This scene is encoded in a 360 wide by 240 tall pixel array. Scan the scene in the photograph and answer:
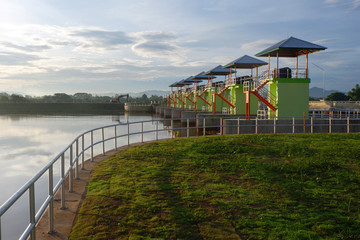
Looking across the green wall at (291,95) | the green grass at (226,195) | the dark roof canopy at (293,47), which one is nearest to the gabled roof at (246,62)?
the dark roof canopy at (293,47)

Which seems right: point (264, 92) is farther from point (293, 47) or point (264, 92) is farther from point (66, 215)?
point (66, 215)

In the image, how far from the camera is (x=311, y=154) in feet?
36.9

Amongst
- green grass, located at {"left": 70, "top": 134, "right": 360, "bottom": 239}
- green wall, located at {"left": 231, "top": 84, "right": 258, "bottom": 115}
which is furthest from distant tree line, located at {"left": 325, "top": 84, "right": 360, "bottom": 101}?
green grass, located at {"left": 70, "top": 134, "right": 360, "bottom": 239}

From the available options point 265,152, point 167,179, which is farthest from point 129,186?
point 265,152

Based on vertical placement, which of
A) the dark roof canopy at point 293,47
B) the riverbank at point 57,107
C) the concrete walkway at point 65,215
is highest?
the dark roof canopy at point 293,47

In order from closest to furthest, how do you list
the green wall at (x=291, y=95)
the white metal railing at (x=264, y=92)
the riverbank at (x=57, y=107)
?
the green wall at (x=291, y=95) → the white metal railing at (x=264, y=92) → the riverbank at (x=57, y=107)

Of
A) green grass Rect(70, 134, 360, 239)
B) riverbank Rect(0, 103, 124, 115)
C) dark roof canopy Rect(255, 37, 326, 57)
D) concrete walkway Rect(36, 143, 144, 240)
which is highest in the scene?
dark roof canopy Rect(255, 37, 326, 57)

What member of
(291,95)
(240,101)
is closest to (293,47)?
(291,95)

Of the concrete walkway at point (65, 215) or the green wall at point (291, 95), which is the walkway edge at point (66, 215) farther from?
the green wall at point (291, 95)

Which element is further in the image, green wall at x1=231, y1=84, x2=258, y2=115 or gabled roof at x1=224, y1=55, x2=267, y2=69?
green wall at x1=231, y1=84, x2=258, y2=115

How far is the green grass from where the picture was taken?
17.5 ft

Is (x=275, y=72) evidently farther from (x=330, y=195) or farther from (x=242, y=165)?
(x=330, y=195)

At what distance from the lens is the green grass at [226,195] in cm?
532

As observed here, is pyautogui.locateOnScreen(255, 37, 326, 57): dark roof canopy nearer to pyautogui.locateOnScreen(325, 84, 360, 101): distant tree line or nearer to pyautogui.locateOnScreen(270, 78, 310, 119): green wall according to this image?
pyautogui.locateOnScreen(270, 78, 310, 119): green wall
